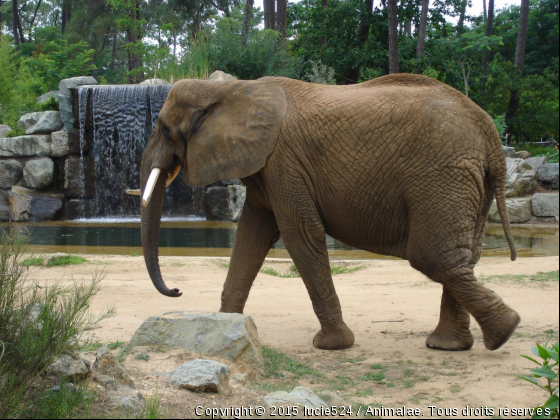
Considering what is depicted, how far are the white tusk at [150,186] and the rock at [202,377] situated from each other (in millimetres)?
1780

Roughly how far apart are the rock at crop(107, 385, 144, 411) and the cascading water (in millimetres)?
17005

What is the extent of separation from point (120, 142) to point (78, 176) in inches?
71.1

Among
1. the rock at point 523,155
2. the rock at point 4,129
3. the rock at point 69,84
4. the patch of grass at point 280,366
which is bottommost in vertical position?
the rock at point 523,155

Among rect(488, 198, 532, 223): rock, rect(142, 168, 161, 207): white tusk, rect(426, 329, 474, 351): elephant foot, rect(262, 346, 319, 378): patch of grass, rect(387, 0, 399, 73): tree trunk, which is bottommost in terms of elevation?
rect(488, 198, 532, 223): rock

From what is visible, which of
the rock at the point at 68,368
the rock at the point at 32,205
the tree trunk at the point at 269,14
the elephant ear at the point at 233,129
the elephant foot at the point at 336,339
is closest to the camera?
the rock at the point at 68,368

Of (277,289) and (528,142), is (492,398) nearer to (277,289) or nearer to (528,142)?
(277,289)

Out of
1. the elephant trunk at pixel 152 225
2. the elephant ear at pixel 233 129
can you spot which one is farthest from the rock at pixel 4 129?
the elephant ear at pixel 233 129

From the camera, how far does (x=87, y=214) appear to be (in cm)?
2128

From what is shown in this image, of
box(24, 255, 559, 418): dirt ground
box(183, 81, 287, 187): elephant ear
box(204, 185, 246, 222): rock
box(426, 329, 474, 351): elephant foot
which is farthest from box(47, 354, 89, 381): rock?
box(204, 185, 246, 222): rock

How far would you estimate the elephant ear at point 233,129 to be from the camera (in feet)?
18.1

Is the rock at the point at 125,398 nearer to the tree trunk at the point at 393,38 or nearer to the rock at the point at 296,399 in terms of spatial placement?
the rock at the point at 296,399

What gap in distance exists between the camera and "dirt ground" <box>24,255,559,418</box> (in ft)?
14.2

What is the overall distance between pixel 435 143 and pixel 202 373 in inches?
101

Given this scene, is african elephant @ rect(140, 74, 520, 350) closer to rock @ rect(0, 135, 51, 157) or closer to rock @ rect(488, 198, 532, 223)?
rock @ rect(488, 198, 532, 223)
